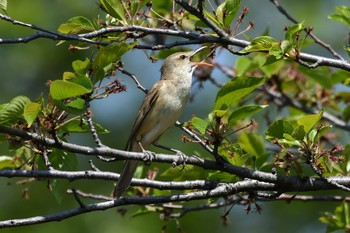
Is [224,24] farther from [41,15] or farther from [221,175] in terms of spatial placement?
[41,15]

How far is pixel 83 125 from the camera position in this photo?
167 inches

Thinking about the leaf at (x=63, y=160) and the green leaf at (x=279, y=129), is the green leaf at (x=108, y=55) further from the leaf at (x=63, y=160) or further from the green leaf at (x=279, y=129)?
the green leaf at (x=279, y=129)

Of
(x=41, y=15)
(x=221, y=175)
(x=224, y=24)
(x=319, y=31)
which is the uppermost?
(x=41, y=15)

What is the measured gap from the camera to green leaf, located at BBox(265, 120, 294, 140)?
4270mm

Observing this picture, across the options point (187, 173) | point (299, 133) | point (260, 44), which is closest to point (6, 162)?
point (187, 173)

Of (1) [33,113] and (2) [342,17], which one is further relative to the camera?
(2) [342,17]

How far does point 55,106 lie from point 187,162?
99 cm

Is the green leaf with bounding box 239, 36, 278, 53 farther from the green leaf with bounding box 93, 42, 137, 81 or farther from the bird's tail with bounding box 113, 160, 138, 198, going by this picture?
the bird's tail with bounding box 113, 160, 138, 198

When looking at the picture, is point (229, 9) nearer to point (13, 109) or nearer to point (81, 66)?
point (81, 66)

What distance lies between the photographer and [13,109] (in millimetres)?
3854

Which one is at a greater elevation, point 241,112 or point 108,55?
point 108,55

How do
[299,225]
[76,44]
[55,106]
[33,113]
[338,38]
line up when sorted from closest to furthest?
[33,113]
[55,106]
[76,44]
[299,225]
[338,38]

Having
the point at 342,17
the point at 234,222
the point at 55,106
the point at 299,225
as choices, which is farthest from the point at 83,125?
the point at 234,222

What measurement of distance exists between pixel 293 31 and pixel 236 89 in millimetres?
510
